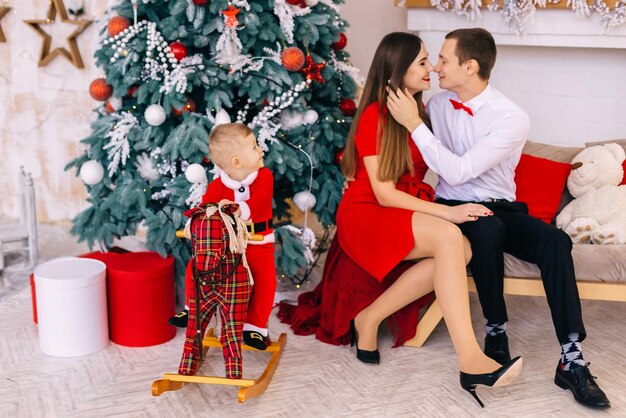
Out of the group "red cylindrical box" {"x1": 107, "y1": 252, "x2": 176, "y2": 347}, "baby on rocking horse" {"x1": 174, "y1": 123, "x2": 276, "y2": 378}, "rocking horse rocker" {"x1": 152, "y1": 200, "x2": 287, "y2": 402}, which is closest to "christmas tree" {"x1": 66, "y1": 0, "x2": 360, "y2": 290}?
"red cylindrical box" {"x1": 107, "y1": 252, "x2": 176, "y2": 347}

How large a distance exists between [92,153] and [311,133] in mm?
864

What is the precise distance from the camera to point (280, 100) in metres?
2.79

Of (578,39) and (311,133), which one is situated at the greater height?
(578,39)

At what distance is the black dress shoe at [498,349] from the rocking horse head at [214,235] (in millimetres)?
1006

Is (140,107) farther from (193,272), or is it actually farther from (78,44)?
(78,44)

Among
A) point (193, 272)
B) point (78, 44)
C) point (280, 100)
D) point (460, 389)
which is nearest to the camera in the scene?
point (193, 272)

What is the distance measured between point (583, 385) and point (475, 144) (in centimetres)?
87

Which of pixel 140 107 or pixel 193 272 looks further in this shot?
pixel 140 107

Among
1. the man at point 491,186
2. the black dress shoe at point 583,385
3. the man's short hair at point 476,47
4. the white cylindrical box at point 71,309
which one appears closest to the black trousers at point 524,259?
the man at point 491,186

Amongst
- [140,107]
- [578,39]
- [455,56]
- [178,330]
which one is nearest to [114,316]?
[178,330]

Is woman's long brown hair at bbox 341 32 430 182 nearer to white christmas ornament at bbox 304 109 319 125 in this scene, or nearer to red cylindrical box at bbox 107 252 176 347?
white christmas ornament at bbox 304 109 319 125

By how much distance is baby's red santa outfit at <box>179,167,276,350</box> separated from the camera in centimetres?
232

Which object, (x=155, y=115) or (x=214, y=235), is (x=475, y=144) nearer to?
(x=214, y=235)

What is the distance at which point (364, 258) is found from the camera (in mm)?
2547
